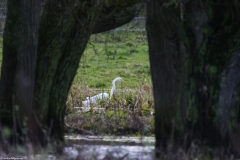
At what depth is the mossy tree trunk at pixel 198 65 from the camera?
26.2 ft

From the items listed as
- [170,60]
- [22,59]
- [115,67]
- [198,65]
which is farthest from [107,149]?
[115,67]

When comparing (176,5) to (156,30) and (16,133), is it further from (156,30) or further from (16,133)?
(16,133)

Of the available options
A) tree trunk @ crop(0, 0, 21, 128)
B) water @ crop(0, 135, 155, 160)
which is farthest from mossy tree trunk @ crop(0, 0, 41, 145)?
water @ crop(0, 135, 155, 160)

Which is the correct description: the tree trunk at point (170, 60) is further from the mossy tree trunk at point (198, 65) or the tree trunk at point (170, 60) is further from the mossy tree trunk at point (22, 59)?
the mossy tree trunk at point (22, 59)

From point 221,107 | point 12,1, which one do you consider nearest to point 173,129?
point 221,107

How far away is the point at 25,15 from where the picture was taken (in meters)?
9.02

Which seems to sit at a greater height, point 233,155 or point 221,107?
point 221,107

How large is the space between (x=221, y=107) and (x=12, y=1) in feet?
10.2

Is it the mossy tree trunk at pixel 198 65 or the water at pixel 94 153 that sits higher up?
the mossy tree trunk at pixel 198 65

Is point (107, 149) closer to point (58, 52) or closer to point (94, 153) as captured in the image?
point (94, 153)

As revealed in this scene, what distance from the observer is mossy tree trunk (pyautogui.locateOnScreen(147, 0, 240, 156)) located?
799 cm

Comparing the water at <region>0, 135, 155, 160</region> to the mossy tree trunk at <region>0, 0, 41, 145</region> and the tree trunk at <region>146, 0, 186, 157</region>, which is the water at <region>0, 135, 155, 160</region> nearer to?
the tree trunk at <region>146, 0, 186, 157</region>

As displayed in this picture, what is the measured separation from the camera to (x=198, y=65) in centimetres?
799

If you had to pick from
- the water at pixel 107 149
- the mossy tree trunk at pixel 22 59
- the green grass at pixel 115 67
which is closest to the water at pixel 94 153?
the water at pixel 107 149
